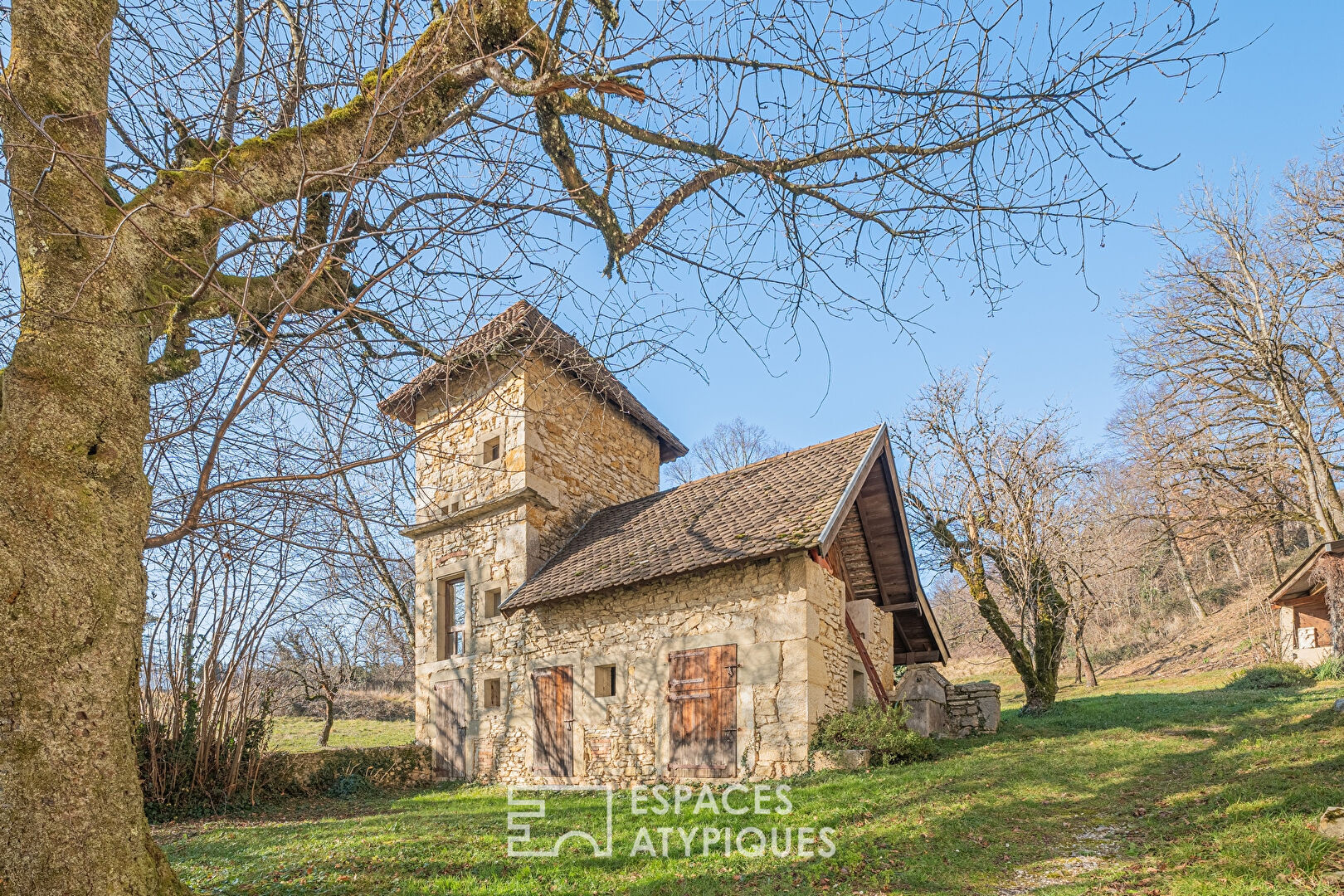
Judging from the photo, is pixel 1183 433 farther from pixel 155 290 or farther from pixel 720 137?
pixel 155 290

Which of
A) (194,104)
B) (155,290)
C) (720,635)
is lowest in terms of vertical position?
(720,635)

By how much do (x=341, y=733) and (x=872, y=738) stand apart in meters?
16.7

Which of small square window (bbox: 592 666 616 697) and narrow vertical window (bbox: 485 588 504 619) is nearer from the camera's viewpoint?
small square window (bbox: 592 666 616 697)

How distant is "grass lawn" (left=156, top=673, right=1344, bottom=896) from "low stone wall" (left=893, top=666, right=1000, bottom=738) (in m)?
1.74

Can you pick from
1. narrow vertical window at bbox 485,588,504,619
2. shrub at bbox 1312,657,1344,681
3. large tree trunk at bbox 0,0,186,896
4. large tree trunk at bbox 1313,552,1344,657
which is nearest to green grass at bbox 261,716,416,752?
narrow vertical window at bbox 485,588,504,619

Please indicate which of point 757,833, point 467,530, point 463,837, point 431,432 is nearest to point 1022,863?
point 757,833

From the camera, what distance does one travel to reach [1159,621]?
96.6ft

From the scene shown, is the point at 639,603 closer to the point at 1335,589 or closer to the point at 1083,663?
the point at 1335,589

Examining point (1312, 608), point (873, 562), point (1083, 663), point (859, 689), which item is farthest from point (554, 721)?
point (1083, 663)

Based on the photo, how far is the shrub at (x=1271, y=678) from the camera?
16.4 m

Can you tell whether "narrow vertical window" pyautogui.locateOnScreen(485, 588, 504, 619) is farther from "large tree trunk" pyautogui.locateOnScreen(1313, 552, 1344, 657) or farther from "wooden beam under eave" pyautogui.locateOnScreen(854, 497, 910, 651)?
"large tree trunk" pyautogui.locateOnScreen(1313, 552, 1344, 657)

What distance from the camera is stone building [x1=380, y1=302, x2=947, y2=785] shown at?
380 inches

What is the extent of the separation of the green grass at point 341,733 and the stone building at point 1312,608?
69.9ft

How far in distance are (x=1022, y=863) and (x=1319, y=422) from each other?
16181 millimetres
